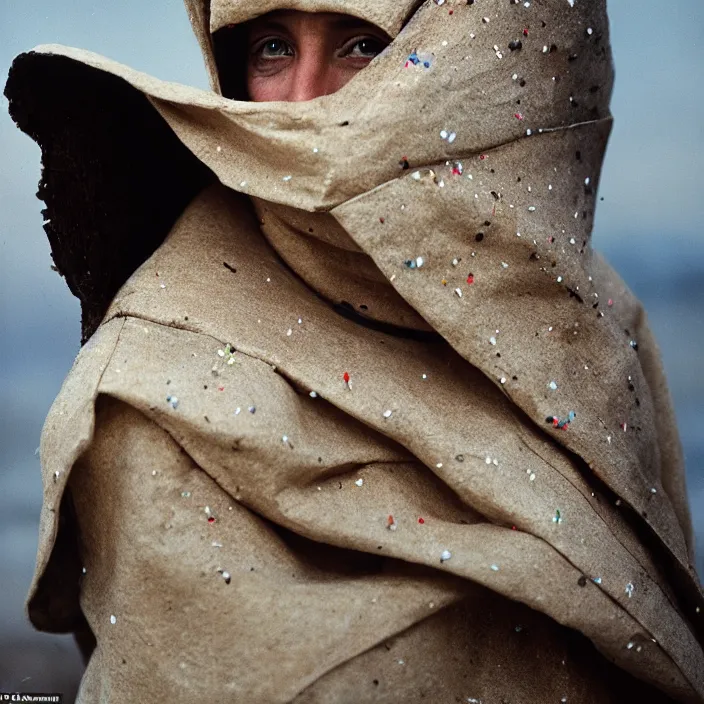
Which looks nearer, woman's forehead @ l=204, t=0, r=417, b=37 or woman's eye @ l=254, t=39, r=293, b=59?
woman's forehead @ l=204, t=0, r=417, b=37

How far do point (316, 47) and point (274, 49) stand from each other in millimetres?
86

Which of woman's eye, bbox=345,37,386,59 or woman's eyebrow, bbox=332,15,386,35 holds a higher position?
woman's eyebrow, bbox=332,15,386,35

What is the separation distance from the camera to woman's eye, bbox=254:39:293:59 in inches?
51.0

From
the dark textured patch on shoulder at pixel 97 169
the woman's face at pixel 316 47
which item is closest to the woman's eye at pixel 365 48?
the woman's face at pixel 316 47

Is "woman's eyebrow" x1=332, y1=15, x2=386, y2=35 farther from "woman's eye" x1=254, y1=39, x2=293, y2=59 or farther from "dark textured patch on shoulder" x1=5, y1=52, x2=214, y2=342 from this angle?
"dark textured patch on shoulder" x1=5, y1=52, x2=214, y2=342

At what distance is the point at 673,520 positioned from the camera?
1300 mm

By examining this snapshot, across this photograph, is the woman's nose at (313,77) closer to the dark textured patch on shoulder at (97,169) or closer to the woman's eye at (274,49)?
the woman's eye at (274,49)

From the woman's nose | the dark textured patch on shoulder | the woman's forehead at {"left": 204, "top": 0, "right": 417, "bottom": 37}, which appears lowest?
the dark textured patch on shoulder

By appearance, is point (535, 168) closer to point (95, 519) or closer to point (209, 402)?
point (209, 402)

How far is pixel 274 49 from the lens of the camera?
1.30 meters

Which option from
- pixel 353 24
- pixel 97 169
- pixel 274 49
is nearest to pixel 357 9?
pixel 353 24

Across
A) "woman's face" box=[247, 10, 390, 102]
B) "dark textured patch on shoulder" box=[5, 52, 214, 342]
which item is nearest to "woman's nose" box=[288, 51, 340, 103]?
"woman's face" box=[247, 10, 390, 102]

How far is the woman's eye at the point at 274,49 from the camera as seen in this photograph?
4.25 feet

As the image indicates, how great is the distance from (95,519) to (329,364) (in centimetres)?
32
